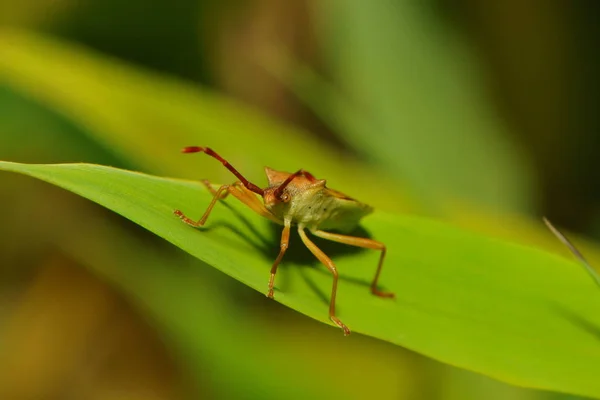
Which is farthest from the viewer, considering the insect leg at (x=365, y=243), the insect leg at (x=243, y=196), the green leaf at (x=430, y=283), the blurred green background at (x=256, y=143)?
the blurred green background at (x=256, y=143)

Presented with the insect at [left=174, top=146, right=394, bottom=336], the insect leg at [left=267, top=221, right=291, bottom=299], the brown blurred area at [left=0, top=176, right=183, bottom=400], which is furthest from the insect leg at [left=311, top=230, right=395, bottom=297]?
the brown blurred area at [left=0, top=176, right=183, bottom=400]

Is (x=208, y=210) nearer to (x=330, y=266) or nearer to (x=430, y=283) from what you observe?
(x=330, y=266)

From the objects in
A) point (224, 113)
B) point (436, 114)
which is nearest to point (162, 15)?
point (224, 113)

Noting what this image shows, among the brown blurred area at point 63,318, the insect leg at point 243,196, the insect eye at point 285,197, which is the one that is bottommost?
the brown blurred area at point 63,318

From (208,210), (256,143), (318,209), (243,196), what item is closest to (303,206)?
(318,209)

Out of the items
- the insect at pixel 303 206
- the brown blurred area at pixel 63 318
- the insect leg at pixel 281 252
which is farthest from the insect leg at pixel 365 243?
the brown blurred area at pixel 63 318

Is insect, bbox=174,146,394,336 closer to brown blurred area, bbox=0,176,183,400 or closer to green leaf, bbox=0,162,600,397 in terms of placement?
green leaf, bbox=0,162,600,397

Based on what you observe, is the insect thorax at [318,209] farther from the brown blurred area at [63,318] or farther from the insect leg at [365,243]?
the brown blurred area at [63,318]
